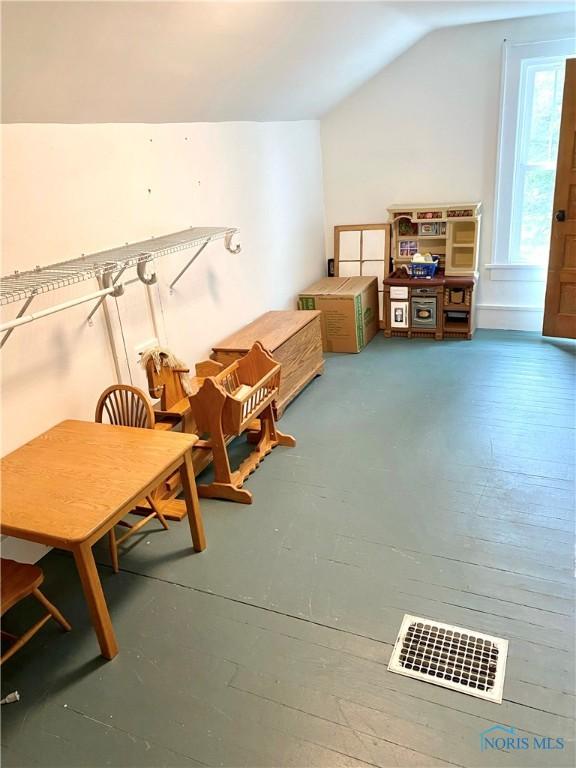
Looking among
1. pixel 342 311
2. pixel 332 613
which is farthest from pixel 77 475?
pixel 342 311

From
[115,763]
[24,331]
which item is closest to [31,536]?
[115,763]

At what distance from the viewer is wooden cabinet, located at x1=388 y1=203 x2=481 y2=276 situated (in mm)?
4594

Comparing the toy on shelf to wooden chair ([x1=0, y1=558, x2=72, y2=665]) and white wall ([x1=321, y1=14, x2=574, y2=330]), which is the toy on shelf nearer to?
wooden chair ([x1=0, y1=558, x2=72, y2=665])

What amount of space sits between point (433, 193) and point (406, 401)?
214 cm

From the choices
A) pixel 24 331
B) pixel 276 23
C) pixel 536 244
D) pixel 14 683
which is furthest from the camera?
pixel 536 244

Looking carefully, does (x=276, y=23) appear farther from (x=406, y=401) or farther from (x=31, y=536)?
(x=31, y=536)

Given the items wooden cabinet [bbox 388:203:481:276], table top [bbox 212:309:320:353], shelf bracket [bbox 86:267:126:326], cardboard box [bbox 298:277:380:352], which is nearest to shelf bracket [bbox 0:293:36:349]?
shelf bracket [bbox 86:267:126:326]

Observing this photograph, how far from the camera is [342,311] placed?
456 centimetres

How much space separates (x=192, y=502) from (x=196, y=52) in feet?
6.55

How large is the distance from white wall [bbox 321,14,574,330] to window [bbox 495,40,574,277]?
9 centimetres

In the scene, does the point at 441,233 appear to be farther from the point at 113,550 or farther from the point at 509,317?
the point at 113,550

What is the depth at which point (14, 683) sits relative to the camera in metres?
1.93

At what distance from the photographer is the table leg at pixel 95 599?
1774 mm

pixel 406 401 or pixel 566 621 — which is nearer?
pixel 566 621
